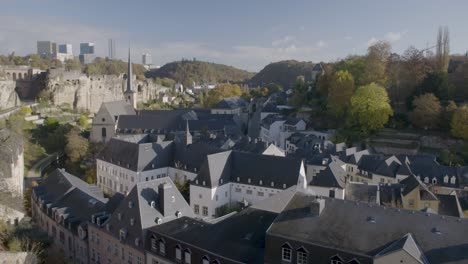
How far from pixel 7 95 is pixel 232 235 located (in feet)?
171

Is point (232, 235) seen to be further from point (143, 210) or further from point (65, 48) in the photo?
point (65, 48)

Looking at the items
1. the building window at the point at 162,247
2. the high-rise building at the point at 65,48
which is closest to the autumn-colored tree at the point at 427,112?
the building window at the point at 162,247

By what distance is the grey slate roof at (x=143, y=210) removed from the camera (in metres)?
23.3

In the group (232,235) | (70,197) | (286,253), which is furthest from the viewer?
(70,197)

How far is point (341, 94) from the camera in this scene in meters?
61.6

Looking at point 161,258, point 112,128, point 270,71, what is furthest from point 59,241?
point 270,71

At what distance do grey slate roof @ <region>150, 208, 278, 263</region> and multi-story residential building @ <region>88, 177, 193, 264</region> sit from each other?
1535mm

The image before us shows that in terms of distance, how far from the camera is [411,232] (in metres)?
16.0

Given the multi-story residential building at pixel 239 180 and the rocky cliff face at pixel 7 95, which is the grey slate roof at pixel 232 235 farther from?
the rocky cliff face at pixel 7 95

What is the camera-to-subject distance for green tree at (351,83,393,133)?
54.4 meters

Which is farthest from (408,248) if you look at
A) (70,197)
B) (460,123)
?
(460,123)

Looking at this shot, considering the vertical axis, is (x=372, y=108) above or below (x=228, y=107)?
above

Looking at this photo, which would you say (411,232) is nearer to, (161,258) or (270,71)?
(161,258)

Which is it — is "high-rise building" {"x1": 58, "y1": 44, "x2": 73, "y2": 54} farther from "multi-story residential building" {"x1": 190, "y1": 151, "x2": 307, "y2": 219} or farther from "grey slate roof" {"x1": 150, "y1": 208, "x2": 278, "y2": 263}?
"grey slate roof" {"x1": 150, "y1": 208, "x2": 278, "y2": 263}
